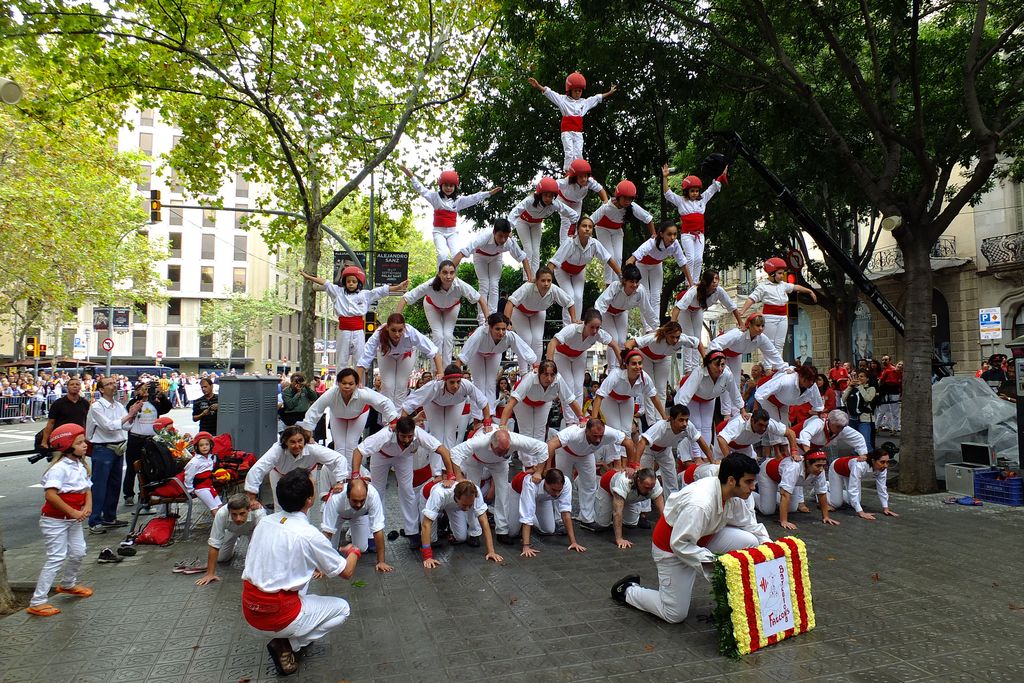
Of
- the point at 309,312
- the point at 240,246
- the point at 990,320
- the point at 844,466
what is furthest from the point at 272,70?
the point at 240,246

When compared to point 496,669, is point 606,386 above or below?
above

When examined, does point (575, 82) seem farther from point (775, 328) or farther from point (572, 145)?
point (775, 328)

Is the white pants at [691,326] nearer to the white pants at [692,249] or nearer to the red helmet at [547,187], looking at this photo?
the white pants at [692,249]

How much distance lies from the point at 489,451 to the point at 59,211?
21265 millimetres

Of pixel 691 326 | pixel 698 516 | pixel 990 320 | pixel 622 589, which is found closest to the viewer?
pixel 698 516

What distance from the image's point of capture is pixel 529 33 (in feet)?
42.6

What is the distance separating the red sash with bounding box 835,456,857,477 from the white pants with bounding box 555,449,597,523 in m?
3.53

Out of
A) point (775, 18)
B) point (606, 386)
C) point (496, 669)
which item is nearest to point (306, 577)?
point (496, 669)

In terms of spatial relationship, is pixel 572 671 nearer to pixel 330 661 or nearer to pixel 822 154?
pixel 330 661

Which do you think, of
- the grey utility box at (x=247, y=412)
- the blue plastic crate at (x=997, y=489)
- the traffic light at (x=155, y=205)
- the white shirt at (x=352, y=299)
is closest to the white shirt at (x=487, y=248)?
the white shirt at (x=352, y=299)

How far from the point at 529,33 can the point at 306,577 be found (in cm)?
1197

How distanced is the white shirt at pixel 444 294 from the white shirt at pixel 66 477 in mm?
4447

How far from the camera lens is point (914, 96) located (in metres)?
10.0

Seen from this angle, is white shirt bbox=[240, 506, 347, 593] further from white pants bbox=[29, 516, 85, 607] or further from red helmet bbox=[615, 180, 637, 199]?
red helmet bbox=[615, 180, 637, 199]
